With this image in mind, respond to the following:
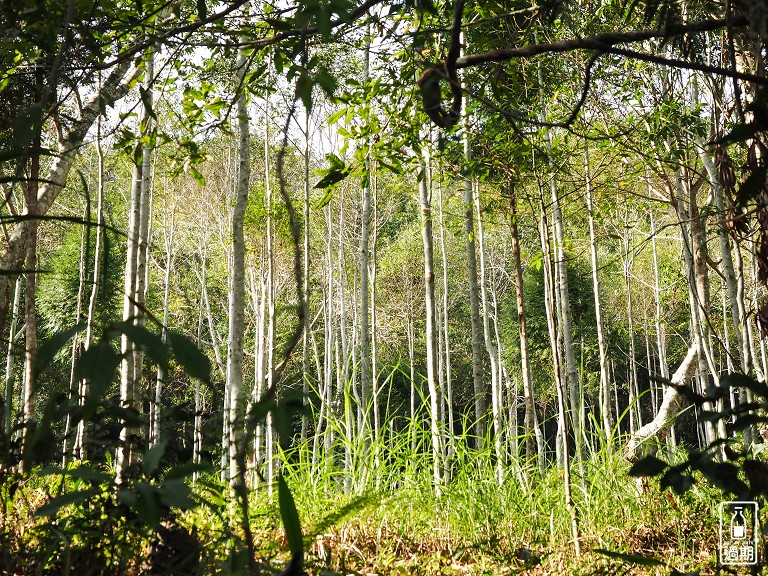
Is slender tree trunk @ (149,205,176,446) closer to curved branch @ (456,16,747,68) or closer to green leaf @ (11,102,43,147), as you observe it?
green leaf @ (11,102,43,147)

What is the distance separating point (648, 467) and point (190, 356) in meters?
0.78

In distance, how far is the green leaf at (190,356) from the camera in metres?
0.65

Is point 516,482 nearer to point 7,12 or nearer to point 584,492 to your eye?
point 584,492

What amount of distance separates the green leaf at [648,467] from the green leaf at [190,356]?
719 mm

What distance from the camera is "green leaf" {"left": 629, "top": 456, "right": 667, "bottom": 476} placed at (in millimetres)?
1034

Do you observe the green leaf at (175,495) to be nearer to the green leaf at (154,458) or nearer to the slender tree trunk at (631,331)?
the green leaf at (154,458)

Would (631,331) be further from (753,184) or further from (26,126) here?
(26,126)

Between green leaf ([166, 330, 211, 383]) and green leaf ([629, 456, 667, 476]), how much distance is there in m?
0.72

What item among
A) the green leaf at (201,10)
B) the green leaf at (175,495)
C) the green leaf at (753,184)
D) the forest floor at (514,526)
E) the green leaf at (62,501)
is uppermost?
the green leaf at (201,10)

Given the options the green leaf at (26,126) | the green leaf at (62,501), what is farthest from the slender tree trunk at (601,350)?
the green leaf at (62,501)

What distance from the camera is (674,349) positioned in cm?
2175

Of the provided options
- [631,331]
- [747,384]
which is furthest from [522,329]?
[631,331]

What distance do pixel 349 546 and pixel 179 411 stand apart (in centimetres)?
167

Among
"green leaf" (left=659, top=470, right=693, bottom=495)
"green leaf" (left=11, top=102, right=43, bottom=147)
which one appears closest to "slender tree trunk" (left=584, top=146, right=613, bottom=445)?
"green leaf" (left=659, top=470, right=693, bottom=495)
